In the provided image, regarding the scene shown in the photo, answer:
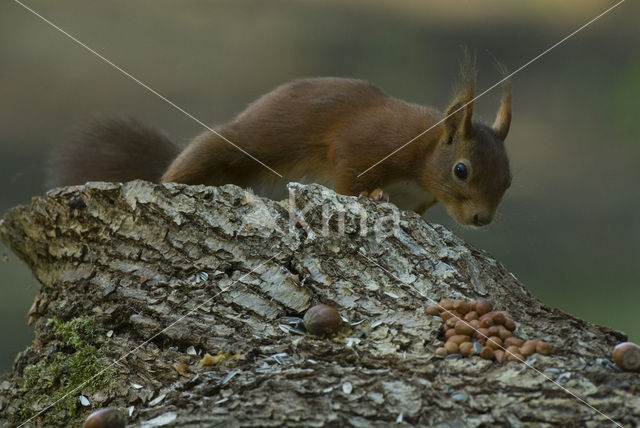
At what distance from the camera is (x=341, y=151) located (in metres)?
2.94

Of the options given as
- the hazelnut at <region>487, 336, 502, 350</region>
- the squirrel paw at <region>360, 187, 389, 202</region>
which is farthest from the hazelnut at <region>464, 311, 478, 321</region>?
the squirrel paw at <region>360, 187, 389, 202</region>

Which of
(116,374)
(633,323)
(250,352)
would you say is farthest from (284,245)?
(633,323)

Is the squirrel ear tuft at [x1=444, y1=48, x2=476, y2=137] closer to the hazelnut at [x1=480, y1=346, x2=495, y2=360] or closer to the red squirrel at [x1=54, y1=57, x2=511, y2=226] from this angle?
the red squirrel at [x1=54, y1=57, x2=511, y2=226]

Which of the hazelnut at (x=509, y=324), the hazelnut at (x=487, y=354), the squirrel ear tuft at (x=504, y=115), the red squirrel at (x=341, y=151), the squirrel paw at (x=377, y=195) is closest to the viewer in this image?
the hazelnut at (x=487, y=354)

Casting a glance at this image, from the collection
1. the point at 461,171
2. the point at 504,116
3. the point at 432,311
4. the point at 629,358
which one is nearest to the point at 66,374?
the point at 432,311

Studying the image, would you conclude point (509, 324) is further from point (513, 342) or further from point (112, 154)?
point (112, 154)

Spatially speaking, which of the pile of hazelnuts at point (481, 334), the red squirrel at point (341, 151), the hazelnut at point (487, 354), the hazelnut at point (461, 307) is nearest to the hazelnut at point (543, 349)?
the pile of hazelnuts at point (481, 334)

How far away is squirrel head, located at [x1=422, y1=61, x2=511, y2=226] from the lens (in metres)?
2.81

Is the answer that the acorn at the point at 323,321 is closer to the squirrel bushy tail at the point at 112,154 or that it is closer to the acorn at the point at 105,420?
the acorn at the point at 105,420

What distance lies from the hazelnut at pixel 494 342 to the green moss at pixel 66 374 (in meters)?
0.93

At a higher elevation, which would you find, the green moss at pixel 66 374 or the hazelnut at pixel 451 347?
the hazelnut at pixel 451 347

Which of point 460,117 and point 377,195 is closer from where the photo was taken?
point 377,195

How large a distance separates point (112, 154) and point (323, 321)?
1734 millimetres

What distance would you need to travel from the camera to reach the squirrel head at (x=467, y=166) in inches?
110
